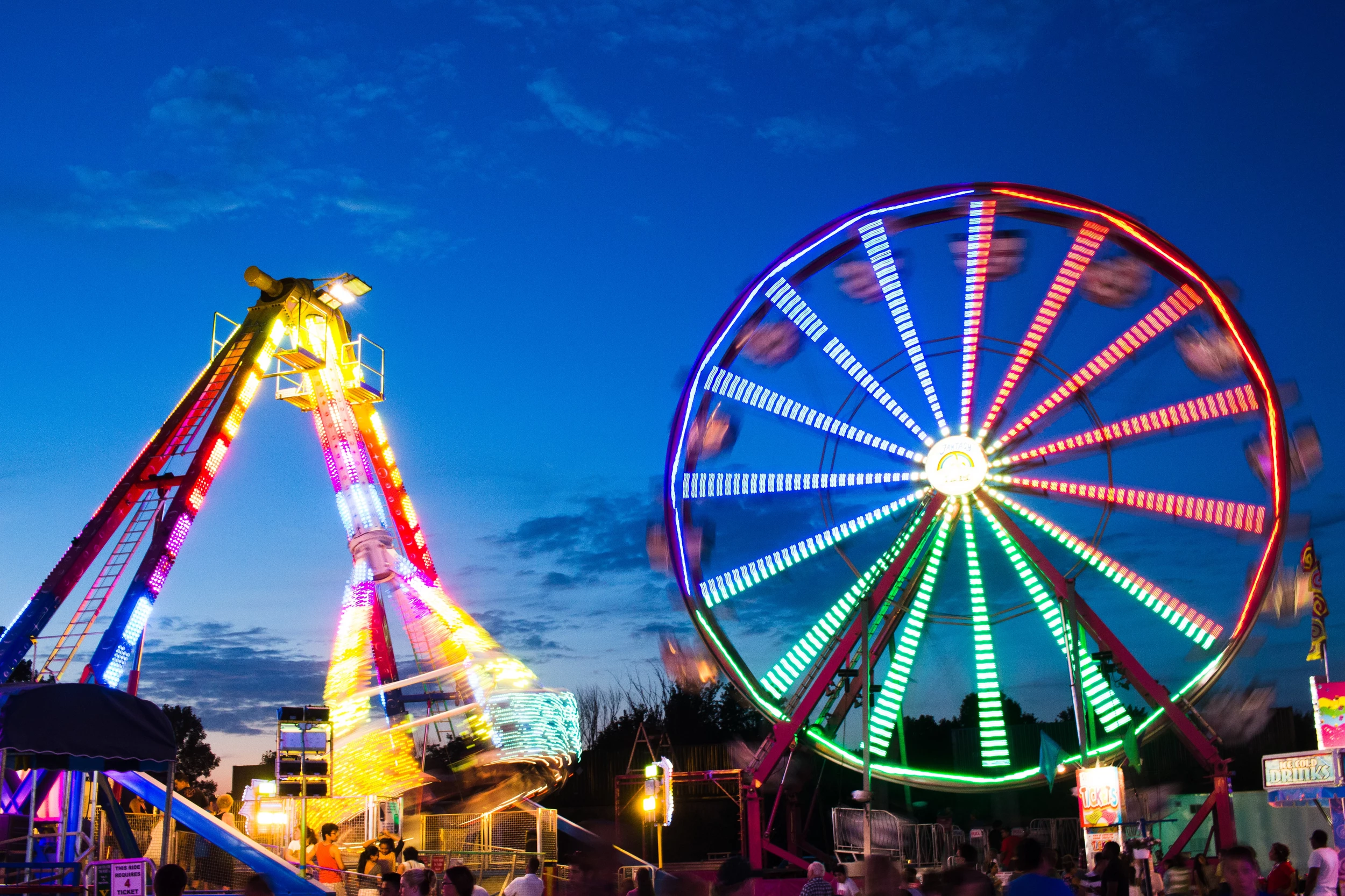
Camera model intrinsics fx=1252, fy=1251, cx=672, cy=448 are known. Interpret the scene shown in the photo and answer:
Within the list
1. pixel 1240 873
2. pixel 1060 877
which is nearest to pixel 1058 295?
pixel 1060 877

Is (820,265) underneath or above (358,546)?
above

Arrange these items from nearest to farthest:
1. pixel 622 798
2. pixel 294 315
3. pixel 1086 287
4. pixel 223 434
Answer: pixel 1086 287 → pixel 223 434 → pixel 294 315 → pixel 622 798

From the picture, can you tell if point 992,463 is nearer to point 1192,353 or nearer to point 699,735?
point 1192,353

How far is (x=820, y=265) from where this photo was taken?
2212 centimetres

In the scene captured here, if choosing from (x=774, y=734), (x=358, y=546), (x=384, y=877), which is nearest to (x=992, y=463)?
(x=774, y=734)

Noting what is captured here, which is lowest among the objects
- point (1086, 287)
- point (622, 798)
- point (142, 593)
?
point (622, 798)

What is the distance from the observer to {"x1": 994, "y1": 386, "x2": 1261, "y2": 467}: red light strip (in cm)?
1869

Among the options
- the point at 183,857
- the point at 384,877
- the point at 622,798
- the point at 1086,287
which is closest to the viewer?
the point at 384,877

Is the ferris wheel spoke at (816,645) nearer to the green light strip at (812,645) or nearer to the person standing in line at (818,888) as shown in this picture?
the green light strip at (812,645)

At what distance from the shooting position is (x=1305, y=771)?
14.8m

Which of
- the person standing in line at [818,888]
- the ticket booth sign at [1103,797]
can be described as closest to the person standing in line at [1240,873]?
the person standing in line at [818,888]

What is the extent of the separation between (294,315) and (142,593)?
22.6ft

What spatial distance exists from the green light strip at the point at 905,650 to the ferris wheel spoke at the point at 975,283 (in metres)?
2.33

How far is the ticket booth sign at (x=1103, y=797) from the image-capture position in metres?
15.3
